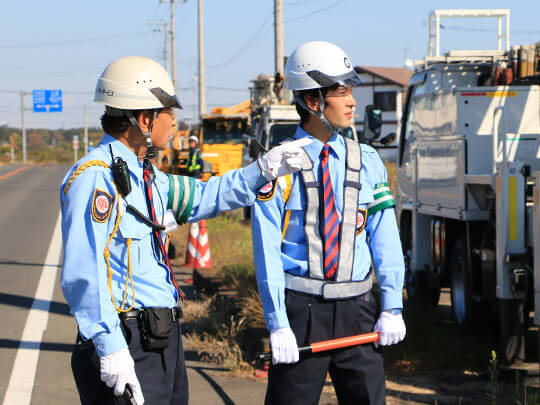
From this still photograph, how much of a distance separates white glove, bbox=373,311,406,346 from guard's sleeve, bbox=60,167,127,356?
1.21 metres

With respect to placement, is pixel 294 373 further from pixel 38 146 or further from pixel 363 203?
pixel 38 146

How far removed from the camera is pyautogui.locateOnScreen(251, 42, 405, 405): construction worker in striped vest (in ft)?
11.0

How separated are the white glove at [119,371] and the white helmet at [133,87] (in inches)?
37.7

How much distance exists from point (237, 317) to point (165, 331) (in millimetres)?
4706

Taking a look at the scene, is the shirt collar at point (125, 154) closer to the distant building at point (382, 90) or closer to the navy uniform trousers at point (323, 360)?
the navy uniform trousers at point (323, 360)

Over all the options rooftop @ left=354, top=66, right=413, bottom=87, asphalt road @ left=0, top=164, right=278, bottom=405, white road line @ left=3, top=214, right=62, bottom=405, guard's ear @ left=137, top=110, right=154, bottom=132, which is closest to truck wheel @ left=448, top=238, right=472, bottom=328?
asphalt road @ left=0, top=164, right=278, bottom=405

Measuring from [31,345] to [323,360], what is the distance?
5176mm

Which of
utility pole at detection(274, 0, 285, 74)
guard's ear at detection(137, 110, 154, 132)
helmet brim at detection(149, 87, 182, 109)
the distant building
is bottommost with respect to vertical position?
guard's ear at detection(137, 110, 154, 132)

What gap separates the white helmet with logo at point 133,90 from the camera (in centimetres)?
303

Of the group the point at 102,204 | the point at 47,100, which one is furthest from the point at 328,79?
the point at 47,100

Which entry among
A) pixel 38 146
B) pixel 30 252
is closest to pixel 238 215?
pixel 30 252

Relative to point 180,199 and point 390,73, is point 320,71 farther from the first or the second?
point 390,73

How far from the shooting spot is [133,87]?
305cm

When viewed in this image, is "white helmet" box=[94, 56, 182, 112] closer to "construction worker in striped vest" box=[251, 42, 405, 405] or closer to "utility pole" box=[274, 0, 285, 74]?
"construction worker in striped vest" box=[251, 42, 405, 405]
